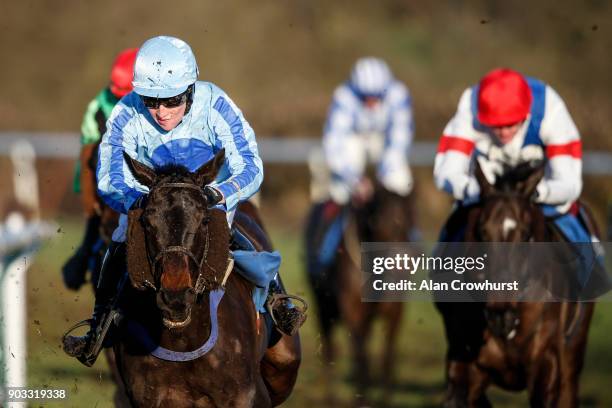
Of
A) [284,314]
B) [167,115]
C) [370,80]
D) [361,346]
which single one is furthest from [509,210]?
[370,80]

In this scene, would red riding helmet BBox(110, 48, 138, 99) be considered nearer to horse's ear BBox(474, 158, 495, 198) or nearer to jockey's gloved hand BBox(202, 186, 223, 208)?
horse's ear BBox(474, 158, 495, 198)

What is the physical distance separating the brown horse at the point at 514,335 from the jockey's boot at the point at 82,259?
8.06 ft

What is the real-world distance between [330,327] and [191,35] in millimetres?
17094

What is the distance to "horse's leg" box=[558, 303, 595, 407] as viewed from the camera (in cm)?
635

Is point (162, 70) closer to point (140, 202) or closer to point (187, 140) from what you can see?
point (187, 140)

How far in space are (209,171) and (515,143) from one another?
2.85 m

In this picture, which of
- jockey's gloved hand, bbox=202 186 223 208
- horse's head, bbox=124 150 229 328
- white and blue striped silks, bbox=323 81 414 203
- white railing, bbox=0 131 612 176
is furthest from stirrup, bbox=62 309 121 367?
white railing, bbox=0 131 612 176

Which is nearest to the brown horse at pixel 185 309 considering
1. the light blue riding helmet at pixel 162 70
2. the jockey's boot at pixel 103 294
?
the jockey's boot at pixel 103 294

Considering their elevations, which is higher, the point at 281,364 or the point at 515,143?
the point at 515,143

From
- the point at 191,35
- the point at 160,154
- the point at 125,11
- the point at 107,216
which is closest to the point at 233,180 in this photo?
the point at 160,154

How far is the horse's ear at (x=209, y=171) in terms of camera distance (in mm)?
4438

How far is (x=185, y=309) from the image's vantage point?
13.8 feet

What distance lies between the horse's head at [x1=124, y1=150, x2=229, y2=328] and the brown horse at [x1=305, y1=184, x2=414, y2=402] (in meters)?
4.44

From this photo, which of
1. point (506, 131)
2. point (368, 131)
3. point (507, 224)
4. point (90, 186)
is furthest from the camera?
point (368, 131)
